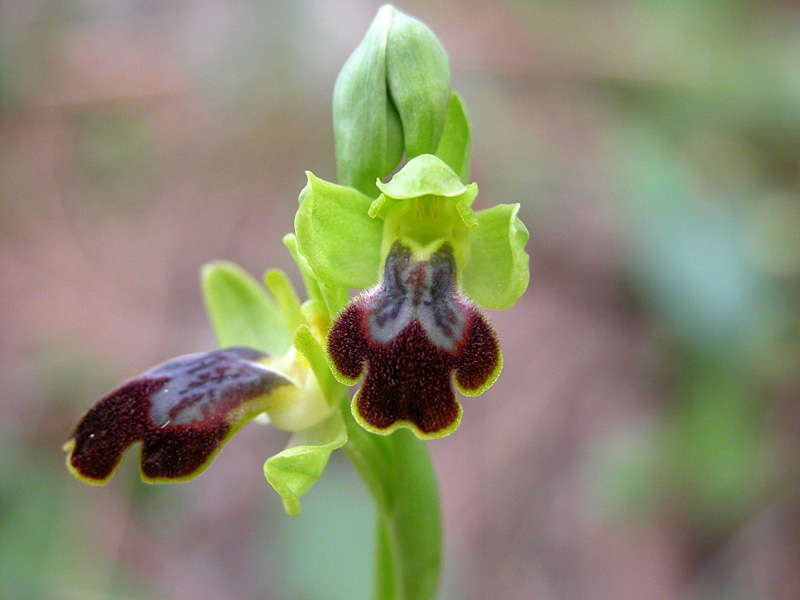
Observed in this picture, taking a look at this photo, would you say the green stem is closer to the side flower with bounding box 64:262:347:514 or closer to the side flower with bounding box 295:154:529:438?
the side flower with bounding box 64:262:347:514

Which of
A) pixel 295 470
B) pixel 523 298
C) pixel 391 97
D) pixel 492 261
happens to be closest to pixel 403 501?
pixel 295 470

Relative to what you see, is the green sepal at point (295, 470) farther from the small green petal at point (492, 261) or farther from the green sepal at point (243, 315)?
the green sepal at point (243, 315)

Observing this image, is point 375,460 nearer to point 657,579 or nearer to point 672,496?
point 672,496

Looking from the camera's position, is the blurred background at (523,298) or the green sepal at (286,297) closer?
the green sepal at (286,297)

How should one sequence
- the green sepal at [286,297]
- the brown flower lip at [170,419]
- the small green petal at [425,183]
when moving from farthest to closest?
the green sepal at [286,297] → the brown flower lip at [170,419] → the small green petal at [425,183]

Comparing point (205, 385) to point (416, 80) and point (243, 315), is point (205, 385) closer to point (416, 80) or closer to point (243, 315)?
point (243, 315)

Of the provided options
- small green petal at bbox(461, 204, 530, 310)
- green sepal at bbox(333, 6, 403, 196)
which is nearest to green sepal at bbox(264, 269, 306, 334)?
green sepal at bbox(333, 6, 403, 196)

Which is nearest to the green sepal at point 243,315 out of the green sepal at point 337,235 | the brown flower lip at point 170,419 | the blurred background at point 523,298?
the brown flower lip at point 170,419

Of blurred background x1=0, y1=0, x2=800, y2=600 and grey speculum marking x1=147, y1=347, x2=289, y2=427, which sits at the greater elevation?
grey speculum marking x1=147, y1=347, x2=289, y2=427
